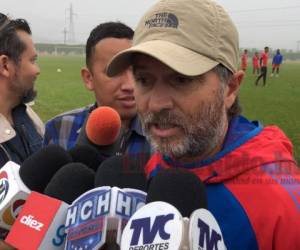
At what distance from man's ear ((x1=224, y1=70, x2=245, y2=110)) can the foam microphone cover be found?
0.51 meters

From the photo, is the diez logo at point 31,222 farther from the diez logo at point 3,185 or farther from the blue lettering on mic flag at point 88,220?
the diez logo at point 3,185

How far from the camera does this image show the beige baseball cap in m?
1.43

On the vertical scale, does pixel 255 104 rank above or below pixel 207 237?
below

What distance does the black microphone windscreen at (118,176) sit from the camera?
4.43 feet

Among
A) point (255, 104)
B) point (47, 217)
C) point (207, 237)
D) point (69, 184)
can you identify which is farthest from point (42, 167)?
point (255, 104)

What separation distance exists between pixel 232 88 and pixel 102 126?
21.9 inches

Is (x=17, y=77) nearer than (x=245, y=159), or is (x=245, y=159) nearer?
(x=245, y=159)

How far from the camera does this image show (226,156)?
1.54m

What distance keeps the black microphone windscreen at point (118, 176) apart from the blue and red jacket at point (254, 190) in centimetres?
24

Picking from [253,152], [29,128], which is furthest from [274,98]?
[253,152]

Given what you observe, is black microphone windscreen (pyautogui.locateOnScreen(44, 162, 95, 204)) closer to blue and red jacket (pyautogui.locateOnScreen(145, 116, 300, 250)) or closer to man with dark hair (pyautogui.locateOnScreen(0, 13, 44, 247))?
blue and red jacket (pyautogui.locateOnScreen(145, 116, 300, 250))

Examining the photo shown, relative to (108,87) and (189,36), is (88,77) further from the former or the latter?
(189,36)

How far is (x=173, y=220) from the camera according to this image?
1035 mm

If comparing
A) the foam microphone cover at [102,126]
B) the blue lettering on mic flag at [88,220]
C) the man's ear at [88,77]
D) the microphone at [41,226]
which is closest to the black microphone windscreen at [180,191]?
the blue lettering on mic flag at [88,220]
